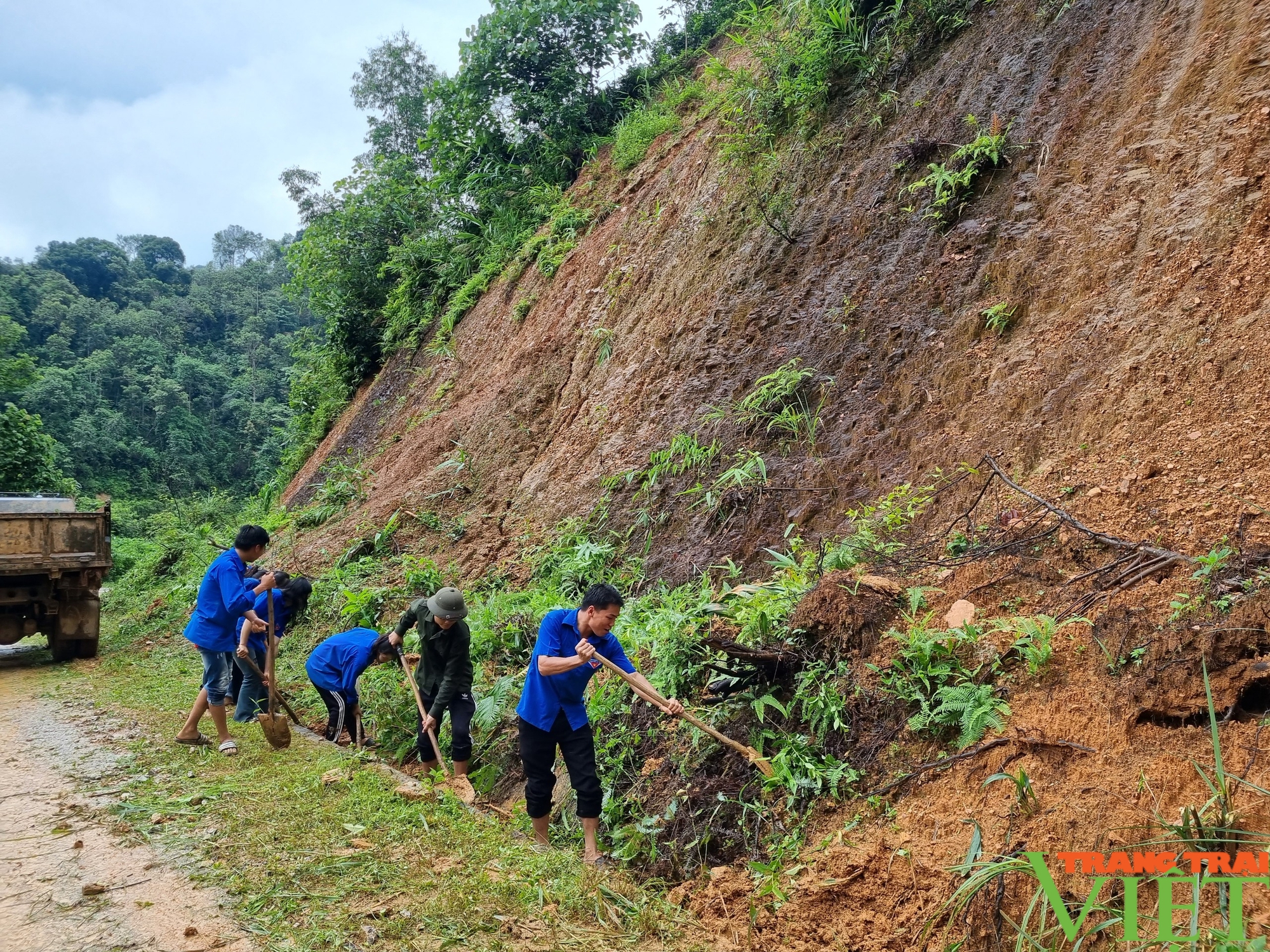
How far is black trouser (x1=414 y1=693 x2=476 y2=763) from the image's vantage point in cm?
527

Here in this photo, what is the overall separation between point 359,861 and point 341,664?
278 centimetres

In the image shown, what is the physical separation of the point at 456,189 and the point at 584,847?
13.7 metres

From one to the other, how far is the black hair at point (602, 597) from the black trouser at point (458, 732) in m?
1.79

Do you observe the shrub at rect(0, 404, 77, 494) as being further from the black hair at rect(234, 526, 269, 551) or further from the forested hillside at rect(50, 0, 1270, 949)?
the black hair at rect(234, 526, 269, 551)

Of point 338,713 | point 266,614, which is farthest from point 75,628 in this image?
point 338,713

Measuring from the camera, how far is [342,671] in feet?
20.8

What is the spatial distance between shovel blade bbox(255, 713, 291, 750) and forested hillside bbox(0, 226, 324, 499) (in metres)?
19.6

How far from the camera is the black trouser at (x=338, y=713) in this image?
629 cm

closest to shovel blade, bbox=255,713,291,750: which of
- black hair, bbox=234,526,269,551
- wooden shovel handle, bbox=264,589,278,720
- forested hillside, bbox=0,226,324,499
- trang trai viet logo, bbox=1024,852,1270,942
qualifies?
wooden shovel handle, bbox=264,589,278,720

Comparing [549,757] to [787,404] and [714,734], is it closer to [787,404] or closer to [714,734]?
[714,734]

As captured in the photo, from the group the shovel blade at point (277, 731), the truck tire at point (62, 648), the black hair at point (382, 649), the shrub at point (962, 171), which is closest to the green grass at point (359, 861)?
the shovel blade at point (277, 731)

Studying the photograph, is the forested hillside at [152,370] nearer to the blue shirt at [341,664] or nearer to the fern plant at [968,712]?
the blue shirt at [341,664]

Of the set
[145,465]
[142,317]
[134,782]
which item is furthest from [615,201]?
[142,317]

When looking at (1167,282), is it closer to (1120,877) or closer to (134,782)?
(1120,877)
